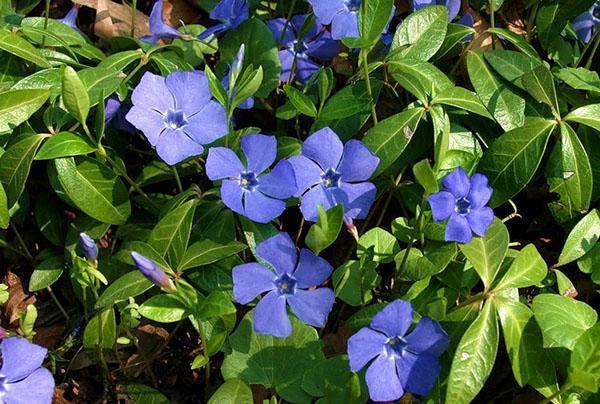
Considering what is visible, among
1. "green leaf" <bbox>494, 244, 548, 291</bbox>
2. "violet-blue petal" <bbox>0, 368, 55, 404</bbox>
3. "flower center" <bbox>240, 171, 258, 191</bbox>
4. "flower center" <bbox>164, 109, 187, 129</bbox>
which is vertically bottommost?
"violet-blue petal" <bbox>0, 368, 55, 404</bbox>

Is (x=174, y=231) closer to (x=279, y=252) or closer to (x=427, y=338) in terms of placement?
(x=279, y=252)

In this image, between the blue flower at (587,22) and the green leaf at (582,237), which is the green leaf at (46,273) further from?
→ the blue flower at (587,22)

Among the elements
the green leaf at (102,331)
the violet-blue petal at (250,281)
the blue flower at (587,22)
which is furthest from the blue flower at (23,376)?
the blue flower at (587,22)

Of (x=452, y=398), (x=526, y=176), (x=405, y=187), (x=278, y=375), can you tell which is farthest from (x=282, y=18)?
(x=452, y=398)

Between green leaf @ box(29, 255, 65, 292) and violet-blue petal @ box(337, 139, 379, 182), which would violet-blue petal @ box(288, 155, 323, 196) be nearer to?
violet-blue petal @ box(337, 139, 379, 182)

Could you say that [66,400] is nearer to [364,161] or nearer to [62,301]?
[62,301]

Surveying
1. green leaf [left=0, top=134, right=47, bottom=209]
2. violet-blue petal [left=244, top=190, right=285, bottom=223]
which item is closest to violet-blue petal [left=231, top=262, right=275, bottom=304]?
violet-blue petal [left=244, top=190, right=285, bottom=223]

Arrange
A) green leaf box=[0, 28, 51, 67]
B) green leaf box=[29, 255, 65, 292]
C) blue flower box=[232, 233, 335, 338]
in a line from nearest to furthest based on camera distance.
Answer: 1. blue flower box=[232, 233, 335, 338]
2. green leaf box=[0, 28, 51, 67]
3. green leaf box=[29, 255, 65, 292]
